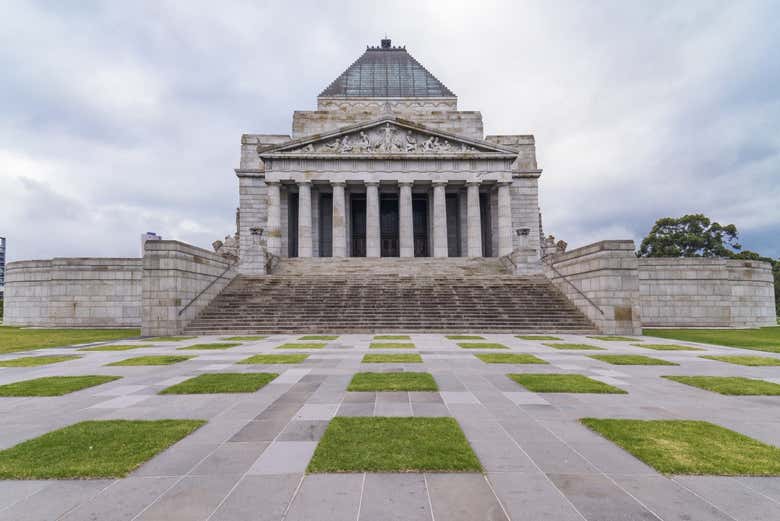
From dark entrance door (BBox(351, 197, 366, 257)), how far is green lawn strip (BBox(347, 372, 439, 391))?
39361 millimetres

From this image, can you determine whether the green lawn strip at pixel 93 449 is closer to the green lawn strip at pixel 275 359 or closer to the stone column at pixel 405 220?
the green lawn strip at pixel 275 359

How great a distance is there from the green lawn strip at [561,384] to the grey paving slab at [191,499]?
5.75 m

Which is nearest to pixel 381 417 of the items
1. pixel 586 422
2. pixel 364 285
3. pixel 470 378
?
pixel 586 422

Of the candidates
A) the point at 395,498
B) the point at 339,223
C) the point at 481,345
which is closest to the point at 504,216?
the point at 339,223

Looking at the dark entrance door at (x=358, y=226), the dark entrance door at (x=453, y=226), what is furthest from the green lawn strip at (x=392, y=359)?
the dark entrance door at (x=358, y=226)

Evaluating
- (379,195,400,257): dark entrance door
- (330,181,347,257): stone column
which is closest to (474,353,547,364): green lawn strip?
(330,181,347,257): stone column

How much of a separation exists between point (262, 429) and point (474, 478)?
9.74 ft

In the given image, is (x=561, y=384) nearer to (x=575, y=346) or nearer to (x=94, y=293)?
(x=575, y=346)

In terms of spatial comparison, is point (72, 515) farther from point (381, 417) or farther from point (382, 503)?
point (381, 417)

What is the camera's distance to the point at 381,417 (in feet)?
19.3

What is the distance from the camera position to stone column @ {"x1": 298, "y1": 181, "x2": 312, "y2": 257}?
41000 millimetres

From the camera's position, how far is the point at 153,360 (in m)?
11.4

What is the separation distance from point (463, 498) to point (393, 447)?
1.22 meters

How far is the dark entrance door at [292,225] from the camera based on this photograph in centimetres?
4467
